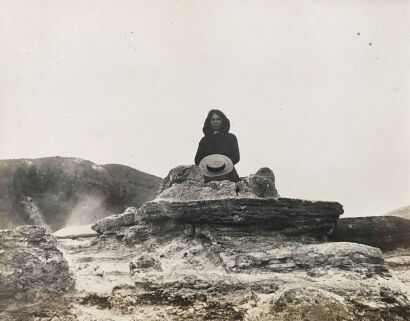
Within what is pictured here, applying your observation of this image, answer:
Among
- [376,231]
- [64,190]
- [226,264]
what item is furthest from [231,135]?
[64,190]

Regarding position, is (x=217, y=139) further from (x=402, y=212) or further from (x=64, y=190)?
(x=402, y=212)

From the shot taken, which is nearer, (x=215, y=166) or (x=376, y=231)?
(x=215, y=166)

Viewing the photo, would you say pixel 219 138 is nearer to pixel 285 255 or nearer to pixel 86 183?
pixel 285 255

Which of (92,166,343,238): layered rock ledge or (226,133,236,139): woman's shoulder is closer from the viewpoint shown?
(92,166,343,238): layered rock ledge

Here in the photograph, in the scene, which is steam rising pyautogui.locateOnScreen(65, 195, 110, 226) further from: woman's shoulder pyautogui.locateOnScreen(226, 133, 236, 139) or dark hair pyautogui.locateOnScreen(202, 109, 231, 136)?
woman's shoulder pyautogui.locateOnScreen(226, 133, 236, 139)

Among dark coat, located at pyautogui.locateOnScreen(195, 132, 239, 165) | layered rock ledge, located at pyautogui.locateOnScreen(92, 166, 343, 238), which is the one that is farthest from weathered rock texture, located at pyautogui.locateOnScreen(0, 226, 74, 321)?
dark coat, located at pyautogui.locateOnScreen(195, 132, 239, 165)

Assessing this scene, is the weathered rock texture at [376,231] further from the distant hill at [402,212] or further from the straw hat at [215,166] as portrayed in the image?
the distant hill at [402,212]

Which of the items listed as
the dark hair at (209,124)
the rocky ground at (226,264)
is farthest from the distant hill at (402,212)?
the dark hair at (209,124)
